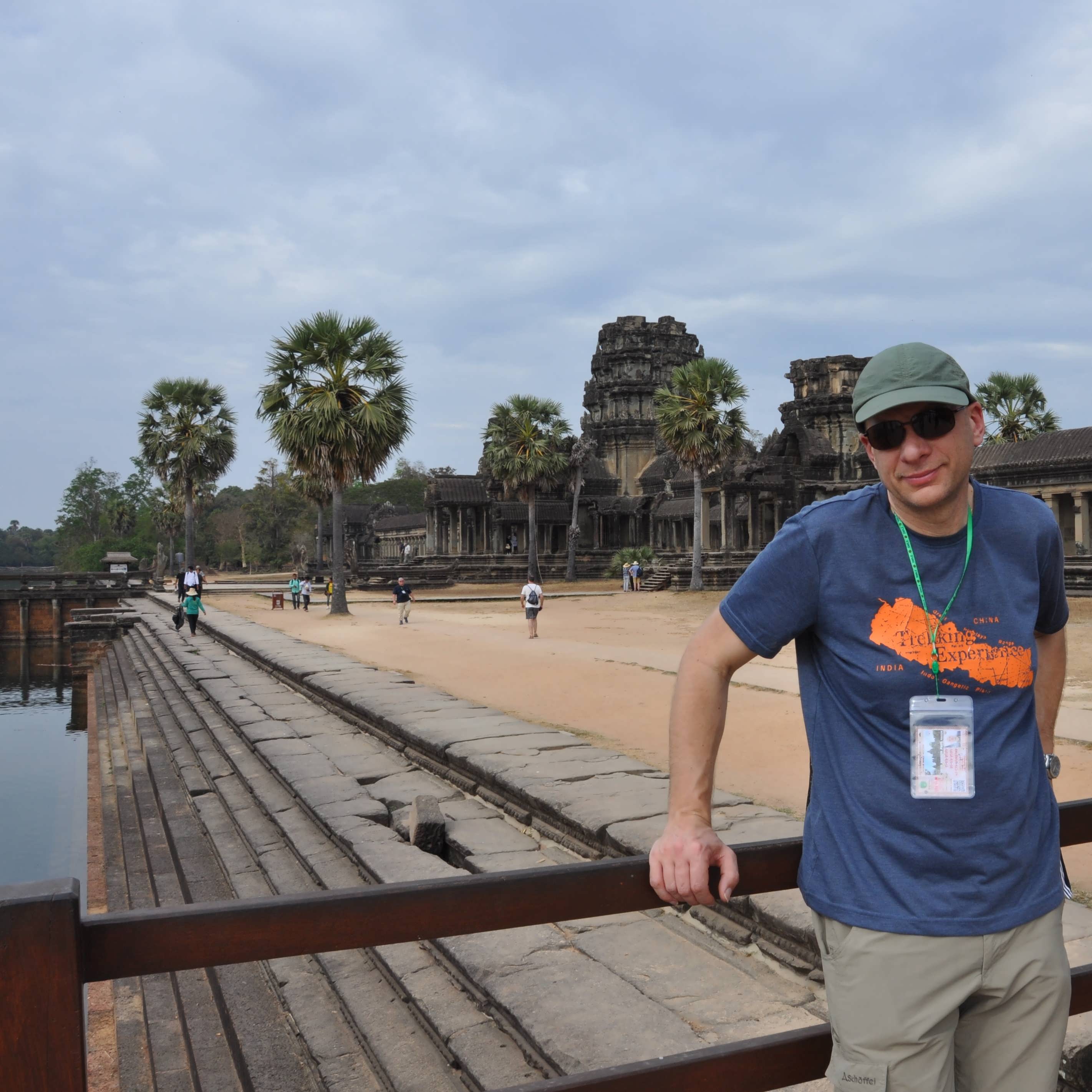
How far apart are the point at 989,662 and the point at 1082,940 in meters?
2.34

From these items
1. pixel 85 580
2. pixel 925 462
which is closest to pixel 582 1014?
pixel 925 462

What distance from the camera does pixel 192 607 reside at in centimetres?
2142

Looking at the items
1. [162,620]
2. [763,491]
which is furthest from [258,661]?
[763,491]

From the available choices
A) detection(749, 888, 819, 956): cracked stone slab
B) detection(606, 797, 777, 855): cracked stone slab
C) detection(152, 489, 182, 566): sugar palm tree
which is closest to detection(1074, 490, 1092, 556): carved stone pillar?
detection(606, 797, 777, 855): cracked stone slab

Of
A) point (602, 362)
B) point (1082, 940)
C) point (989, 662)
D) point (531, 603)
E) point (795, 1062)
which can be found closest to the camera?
point (989, 662)

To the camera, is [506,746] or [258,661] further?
[258,661]

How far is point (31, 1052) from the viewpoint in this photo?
4.78 feet

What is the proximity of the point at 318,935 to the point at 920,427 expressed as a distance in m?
1.39

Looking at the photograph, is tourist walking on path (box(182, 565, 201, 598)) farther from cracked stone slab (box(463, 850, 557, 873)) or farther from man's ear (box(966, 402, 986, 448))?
man's ear (box(966, 402, 986, 448))

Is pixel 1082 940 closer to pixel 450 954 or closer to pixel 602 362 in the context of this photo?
pixel 450 954

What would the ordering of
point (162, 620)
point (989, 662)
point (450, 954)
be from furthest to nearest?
point (162, 620), point (450, 954), point (989, 662)

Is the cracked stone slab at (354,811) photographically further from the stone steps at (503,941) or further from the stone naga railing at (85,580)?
the stone naga railing at (85,580)

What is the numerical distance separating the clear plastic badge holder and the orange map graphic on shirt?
2.4 inches

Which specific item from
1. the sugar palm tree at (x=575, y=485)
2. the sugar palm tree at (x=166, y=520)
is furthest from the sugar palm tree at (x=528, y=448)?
the sugar palm tree at (x=166, y=520)
